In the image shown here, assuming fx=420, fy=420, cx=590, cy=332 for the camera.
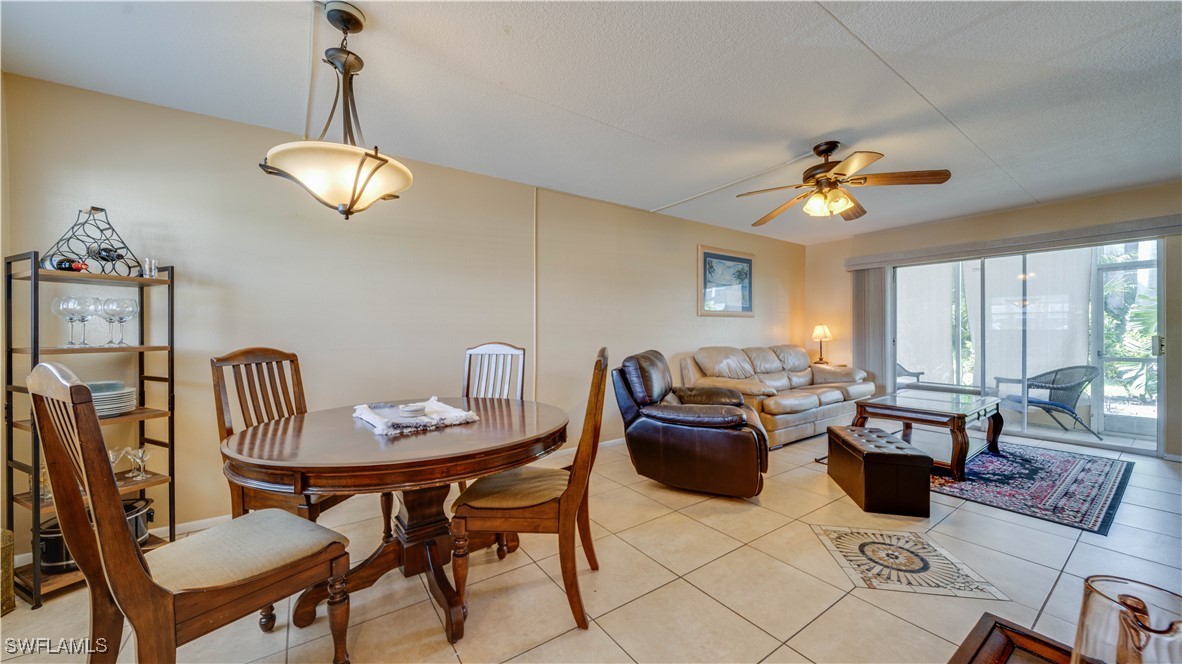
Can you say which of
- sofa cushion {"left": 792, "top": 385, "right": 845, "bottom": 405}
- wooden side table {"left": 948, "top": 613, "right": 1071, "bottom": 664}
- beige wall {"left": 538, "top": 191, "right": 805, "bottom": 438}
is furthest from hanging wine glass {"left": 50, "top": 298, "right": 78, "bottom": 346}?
sofa cushion {"left": 792, "top": 385, "right": 845, "bottom": 405}

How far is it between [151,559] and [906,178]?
3.90 m

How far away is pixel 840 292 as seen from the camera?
5.90 meters

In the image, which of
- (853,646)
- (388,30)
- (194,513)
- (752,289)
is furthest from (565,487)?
(752,289)

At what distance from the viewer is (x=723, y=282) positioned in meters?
5.27

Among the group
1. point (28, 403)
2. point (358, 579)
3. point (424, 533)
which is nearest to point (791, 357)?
point (424, 533)

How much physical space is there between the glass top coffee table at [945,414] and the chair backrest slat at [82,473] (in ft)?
14.2

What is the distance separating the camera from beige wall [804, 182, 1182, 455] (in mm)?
3699

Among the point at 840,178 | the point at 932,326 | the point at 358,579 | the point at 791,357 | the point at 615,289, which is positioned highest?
the point at 840,178

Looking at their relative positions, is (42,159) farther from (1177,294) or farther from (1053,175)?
(1177,294)

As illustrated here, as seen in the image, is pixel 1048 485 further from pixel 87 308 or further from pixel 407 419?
pixel 87 308

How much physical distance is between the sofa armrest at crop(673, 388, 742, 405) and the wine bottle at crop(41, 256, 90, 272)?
351 centimetres

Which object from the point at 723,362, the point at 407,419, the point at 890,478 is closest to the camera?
the point at 407,419

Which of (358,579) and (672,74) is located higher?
(672,74)

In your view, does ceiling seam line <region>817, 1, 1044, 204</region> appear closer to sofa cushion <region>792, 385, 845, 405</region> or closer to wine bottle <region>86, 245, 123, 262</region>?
sofa cushion <region>792, 385, 845, 405</region>
